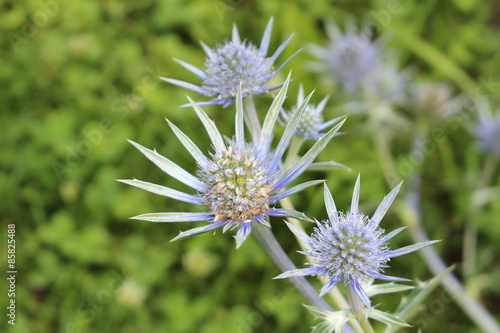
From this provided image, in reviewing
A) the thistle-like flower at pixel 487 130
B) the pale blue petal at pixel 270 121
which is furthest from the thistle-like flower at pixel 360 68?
the pale blue petal at pixel 270 121

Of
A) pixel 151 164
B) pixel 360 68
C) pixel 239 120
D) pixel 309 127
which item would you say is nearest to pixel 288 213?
pixel 239 120

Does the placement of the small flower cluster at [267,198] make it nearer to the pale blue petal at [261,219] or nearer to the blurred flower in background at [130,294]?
the pale blue petal at [261,219]

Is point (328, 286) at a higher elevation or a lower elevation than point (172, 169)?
lower

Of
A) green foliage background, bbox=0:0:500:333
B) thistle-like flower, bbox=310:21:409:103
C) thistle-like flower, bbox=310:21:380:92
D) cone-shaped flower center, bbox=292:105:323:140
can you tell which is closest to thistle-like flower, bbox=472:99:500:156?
green foliage background, bbox=0:0:500:333

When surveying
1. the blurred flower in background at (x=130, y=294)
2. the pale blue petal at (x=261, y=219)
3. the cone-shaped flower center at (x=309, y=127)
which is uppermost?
the blurred flower in background at (x=130, y=294)

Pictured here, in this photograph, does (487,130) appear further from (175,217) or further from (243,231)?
(175,217)

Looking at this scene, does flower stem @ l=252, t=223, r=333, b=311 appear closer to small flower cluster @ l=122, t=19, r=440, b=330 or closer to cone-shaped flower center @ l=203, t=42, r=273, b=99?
small flower cluster @ l=122, t=19, r=440, b=330
